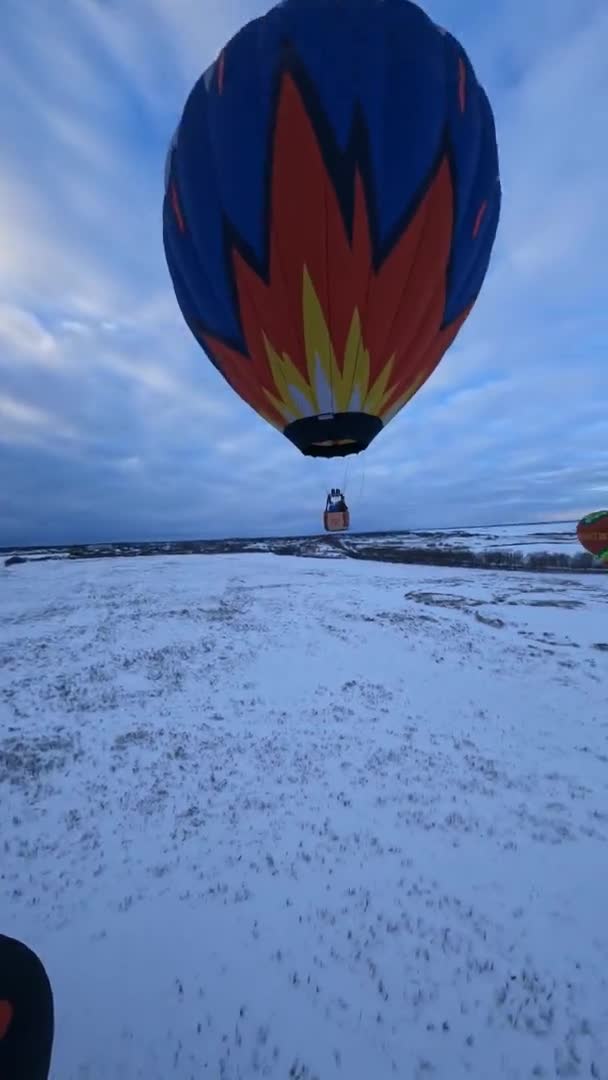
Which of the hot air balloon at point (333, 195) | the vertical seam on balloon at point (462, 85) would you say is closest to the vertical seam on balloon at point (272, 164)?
the hot air balloon at point (333, 195)

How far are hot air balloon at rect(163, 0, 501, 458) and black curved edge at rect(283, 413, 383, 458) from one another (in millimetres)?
35

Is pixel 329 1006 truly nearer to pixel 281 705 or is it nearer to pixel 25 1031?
pixel 25 1031

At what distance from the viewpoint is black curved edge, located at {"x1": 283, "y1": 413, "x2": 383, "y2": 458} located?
5961 mm

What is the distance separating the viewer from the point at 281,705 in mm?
9789

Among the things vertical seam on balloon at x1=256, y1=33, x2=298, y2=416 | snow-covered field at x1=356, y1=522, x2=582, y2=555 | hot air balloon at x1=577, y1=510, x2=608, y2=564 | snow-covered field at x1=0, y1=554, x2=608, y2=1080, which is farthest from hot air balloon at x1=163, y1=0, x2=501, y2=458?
snow-covered field at x1=356, y1=522, x2=582, y2=555

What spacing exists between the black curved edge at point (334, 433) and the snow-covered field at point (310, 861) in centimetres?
485

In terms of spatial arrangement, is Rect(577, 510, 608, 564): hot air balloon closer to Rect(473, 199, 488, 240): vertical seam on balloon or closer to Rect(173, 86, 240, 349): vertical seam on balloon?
Rect(473, 199, 488, 240): vertical seam on balloon

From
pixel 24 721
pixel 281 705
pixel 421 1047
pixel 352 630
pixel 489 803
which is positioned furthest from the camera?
pixel 352 630

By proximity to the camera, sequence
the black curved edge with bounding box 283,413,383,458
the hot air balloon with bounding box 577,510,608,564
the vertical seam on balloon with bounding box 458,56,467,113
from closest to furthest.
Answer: the vertical seam on balloon with bounding box 458,56,467,113 < the black curved edge with bounding box 283,413,383,458 < the hot air balloon with bounding box 577,510,608,564

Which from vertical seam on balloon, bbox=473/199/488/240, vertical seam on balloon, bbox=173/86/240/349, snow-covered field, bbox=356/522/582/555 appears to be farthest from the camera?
snow-covered field, bbox=356/522/582/555

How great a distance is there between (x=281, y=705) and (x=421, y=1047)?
6.41 metres

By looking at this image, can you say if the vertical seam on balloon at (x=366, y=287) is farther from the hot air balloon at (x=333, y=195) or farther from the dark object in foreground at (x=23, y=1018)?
the dark object in foreground at (x=23, y=1018)

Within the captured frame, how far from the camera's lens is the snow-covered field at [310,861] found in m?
3.64

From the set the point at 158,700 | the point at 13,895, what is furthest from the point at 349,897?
the point at 158,700
